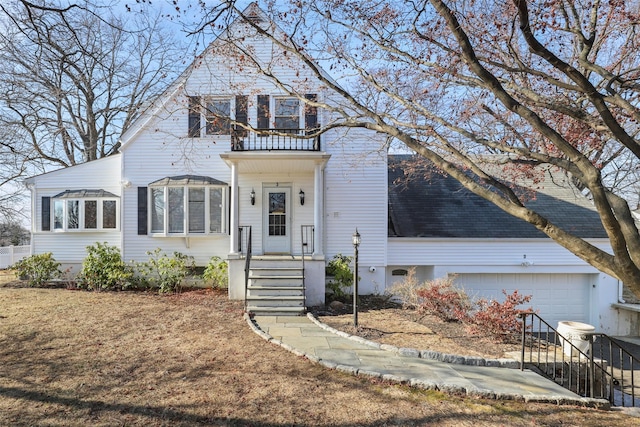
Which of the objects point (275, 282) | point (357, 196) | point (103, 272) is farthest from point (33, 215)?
point (357, 196)

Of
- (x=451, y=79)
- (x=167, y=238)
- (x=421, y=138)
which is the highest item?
(x=451, y=79)

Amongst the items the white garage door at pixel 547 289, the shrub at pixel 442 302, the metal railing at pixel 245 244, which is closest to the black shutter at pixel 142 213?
the metal railing at pixel 245 244

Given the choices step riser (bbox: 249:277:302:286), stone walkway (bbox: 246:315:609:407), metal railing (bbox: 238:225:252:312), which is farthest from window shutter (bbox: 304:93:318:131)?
stone walkway (bbox: 246:315:609:407)

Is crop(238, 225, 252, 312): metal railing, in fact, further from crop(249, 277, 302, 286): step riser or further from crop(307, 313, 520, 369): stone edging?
crop(307, 313, 520, 369): stone edging

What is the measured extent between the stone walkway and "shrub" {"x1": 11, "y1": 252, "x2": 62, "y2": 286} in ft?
27.5

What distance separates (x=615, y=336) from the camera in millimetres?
11297

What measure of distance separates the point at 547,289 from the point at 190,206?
11.7m

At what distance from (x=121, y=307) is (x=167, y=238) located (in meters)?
2.99

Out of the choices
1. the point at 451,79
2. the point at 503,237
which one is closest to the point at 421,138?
the point at 451,79

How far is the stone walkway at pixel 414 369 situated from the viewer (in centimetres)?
439

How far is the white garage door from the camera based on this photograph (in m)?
11.4

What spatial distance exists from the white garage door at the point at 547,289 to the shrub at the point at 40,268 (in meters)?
12.8

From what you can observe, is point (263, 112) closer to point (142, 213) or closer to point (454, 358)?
point (142, 213)

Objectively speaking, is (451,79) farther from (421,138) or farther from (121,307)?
(121,307)
